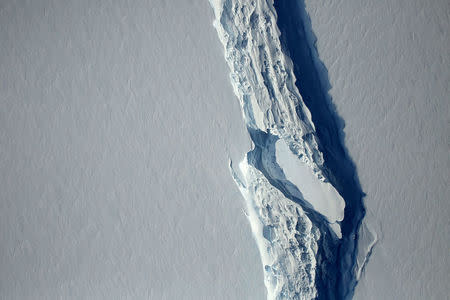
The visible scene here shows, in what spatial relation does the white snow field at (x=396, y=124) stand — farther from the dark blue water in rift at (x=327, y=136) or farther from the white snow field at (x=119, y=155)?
the white snow field at (x=119, y=155)

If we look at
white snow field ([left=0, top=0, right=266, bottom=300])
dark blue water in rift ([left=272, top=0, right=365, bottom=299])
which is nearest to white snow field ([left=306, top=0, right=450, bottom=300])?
dark blue water in rift ([left=272, top=0, right=365, bottom=299])

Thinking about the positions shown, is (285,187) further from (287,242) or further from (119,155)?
(119,155)

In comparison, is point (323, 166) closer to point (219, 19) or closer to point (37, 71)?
point (219, 19)

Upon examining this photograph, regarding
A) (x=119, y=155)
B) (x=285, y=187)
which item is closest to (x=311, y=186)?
(x=285, y=187)

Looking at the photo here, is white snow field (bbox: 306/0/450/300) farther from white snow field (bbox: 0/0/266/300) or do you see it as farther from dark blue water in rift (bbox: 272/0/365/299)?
white snow field (bbox: 0/0/266/300)

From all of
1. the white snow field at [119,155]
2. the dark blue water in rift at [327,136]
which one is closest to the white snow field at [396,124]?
the dark blue water in rift at [327,136]
